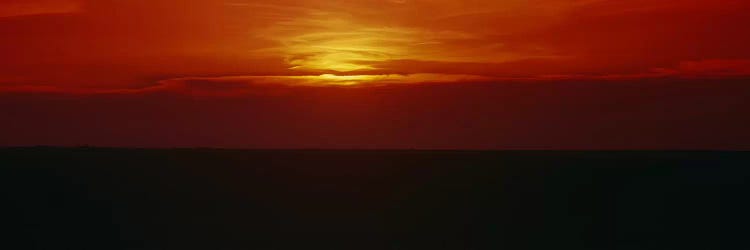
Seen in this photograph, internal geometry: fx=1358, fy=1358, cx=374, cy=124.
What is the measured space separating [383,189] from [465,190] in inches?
91.9

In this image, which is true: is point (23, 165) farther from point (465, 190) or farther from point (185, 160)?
point (465, 190)

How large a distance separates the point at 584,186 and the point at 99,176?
14913 mm

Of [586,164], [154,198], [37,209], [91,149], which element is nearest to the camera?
[37,209]

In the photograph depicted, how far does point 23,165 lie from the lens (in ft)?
154

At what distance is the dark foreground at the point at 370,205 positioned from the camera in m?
28.7

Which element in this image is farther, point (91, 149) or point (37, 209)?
point (91, 149)

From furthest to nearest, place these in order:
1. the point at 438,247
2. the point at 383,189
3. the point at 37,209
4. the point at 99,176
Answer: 1. the point at 99,176
2. the point at 383,189
3. the point at 37,209
4. the point at 438,247

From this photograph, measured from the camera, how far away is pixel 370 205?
34656 mm

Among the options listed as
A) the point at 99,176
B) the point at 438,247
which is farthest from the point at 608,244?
the point at 99,176

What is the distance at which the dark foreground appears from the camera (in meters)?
28.7

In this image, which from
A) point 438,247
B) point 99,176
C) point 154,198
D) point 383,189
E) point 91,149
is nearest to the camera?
point 438,247

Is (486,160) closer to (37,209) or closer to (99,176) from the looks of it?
(99,176)

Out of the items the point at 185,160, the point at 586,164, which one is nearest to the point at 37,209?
the point at 185,160

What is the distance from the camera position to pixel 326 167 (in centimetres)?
4684
